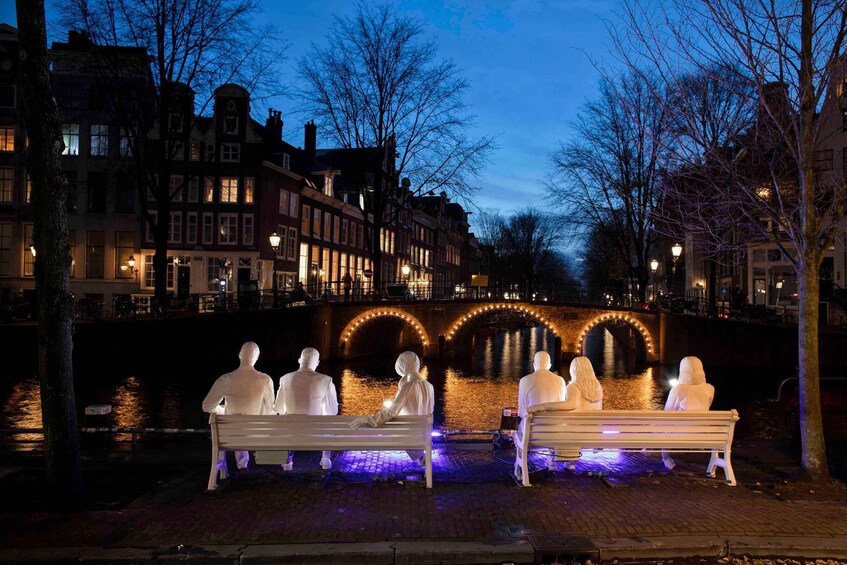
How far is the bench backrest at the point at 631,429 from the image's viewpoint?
822 centimetres

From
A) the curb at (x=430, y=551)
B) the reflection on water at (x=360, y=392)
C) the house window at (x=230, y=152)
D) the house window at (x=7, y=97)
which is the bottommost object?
the reflection on water at (x=360, y=392)

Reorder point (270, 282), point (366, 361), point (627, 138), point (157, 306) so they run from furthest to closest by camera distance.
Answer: point (270, 282), point (366, 361), point (627, 138), point (157, 306)

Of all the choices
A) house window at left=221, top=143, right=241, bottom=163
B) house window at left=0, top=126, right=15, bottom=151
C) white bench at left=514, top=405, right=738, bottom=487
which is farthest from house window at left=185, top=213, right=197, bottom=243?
white bench at left=514, top=405, right=738, bottom=487

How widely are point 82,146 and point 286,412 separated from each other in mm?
37016

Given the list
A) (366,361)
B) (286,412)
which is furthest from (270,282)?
(286,412)

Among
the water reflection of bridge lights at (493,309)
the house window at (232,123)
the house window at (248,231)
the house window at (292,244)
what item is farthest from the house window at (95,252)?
the water reflection of bridge lights at (493,309)

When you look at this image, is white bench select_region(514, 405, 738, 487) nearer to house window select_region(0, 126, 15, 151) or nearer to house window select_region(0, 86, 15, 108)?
house window select_region(0, 126, 15, 151)

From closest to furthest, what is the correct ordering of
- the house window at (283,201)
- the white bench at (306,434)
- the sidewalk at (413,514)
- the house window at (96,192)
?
the sidewalk at (413,514), the white bench at (306,434), the house window at (96,192), the house window at (283,201)

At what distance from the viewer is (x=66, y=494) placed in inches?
289

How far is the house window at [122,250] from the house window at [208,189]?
15.5ft

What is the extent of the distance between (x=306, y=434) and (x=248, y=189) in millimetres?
34608

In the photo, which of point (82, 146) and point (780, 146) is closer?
point (780, 146)

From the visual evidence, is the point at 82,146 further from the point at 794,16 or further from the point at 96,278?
the point at 794,16

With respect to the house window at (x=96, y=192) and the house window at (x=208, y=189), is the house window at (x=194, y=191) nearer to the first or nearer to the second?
the house window at (x=208, y=189)
